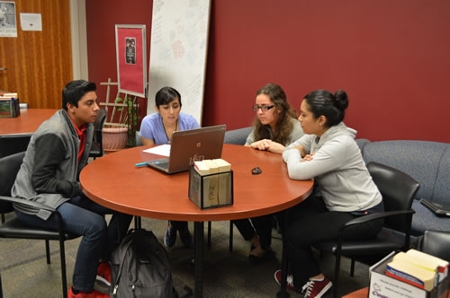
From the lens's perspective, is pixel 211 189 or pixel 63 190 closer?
pixel 211 189

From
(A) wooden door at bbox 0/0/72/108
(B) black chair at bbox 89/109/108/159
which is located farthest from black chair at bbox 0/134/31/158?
(A) wooden door at bbox 0/0/72/108

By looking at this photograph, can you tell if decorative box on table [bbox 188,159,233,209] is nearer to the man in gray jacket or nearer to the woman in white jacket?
the woman in white jacket

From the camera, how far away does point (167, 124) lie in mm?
2924

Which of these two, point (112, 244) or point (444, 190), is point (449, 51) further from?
point (112, 244)

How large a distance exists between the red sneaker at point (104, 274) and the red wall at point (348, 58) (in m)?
2.14

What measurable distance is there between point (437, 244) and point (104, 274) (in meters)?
1.77

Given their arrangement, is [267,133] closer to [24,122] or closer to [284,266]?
[284,266]

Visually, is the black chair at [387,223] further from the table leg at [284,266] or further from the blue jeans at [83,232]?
the blue jeans at [83,232]

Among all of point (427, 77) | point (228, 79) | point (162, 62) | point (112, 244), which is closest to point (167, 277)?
point (112, 244)

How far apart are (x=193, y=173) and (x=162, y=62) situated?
126 inches

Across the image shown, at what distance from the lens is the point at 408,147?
9.90ft

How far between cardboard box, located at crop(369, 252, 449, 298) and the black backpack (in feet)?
3.71

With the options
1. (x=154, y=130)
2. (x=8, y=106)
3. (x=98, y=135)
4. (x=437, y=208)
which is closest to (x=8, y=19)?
(x=8, y=106)

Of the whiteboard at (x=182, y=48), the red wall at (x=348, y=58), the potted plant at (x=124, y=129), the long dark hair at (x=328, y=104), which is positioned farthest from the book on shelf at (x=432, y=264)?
the potted plant at (x=124, y=129)
